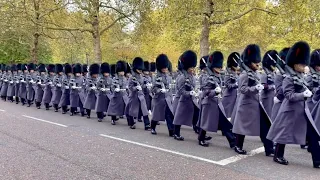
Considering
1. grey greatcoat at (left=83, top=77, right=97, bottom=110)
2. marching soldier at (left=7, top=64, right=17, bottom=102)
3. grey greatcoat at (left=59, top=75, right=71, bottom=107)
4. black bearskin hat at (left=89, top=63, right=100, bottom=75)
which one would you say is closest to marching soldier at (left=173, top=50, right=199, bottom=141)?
grey greatcoat at (left=83, top=77, right=97, bottom=110)

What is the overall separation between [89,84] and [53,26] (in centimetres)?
988

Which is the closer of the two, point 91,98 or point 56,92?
point 91,98

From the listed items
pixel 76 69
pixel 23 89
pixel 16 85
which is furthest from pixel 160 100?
pixel 16 85

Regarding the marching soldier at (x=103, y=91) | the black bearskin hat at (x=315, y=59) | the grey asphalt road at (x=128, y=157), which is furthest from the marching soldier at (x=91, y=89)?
the black bearskin hat at (x=315, y=59)

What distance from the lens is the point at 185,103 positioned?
7.45m

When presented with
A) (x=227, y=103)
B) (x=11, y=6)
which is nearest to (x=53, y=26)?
(x=11, y=6)

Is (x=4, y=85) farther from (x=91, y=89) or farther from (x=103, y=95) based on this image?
(x=103, y=95)

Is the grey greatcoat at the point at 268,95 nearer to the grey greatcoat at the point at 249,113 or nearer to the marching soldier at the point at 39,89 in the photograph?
the grey greatcoat at the point at 249,113

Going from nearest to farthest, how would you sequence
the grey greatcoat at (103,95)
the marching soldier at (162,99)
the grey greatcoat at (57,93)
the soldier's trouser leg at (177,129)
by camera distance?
the soldier's trouser leg at (177,129)
the marching soldier at (162,99)
the grey greatcoat at (103,95)
the grey greatcoat at (57,93)

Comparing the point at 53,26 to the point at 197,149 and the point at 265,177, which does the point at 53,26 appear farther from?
the point at 265,177

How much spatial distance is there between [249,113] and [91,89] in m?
6.00

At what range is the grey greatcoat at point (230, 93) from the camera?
335 inches

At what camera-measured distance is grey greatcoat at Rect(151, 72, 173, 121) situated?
26.3ft

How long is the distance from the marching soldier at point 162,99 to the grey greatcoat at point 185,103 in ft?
1.62
